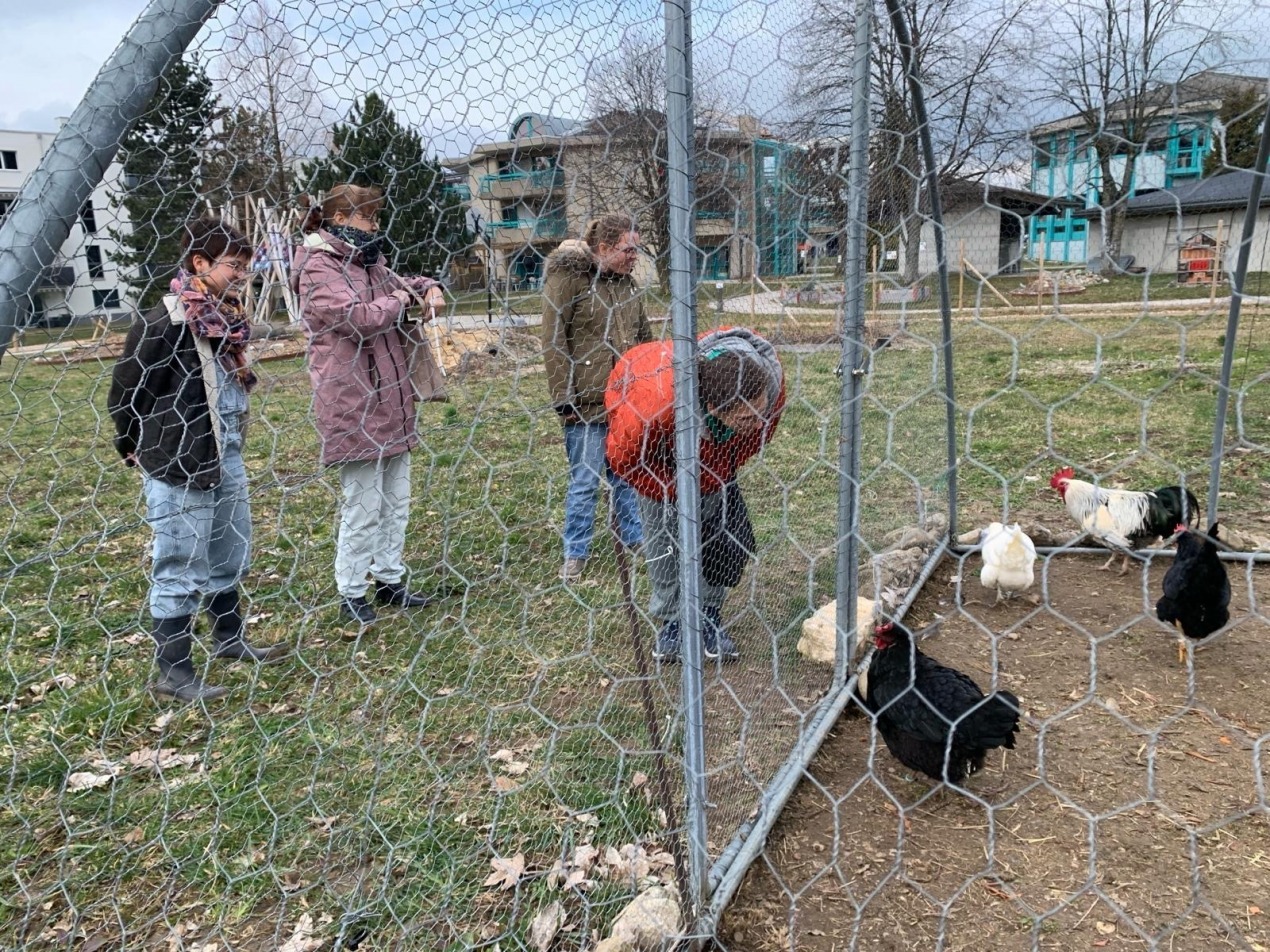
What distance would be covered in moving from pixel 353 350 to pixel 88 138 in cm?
116

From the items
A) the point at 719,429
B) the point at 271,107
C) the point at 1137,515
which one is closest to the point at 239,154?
the point at 271,107

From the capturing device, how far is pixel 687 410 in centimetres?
142

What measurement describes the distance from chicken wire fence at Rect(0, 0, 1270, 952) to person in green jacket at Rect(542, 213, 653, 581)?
0.06 metres

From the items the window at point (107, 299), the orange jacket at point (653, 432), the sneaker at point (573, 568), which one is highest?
the window at point (107, 299)

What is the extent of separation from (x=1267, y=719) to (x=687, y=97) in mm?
2448

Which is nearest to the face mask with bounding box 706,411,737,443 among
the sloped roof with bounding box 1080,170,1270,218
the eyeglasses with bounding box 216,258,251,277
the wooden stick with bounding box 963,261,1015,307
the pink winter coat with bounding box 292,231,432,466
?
the wooden stick with bounding box 963,261,1015,307

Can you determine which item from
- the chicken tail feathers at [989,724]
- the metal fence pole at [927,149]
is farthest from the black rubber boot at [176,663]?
the metal fence pole at [927,149]

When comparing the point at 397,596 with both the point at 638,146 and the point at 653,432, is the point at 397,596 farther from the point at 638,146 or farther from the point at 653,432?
the point at 638,146

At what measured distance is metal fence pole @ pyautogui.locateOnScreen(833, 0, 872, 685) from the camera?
6.00ft

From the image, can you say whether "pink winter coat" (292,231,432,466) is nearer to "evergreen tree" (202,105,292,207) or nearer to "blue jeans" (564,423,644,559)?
"evergreen tree" (202,105,292,207)

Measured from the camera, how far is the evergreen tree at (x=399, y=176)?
5.30ft

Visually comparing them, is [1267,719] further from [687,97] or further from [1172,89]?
[687,97]

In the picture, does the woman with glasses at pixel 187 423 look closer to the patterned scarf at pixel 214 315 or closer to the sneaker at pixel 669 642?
the patterned scarf at pixel 214 315

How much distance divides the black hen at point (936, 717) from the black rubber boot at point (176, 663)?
2.08 metres
